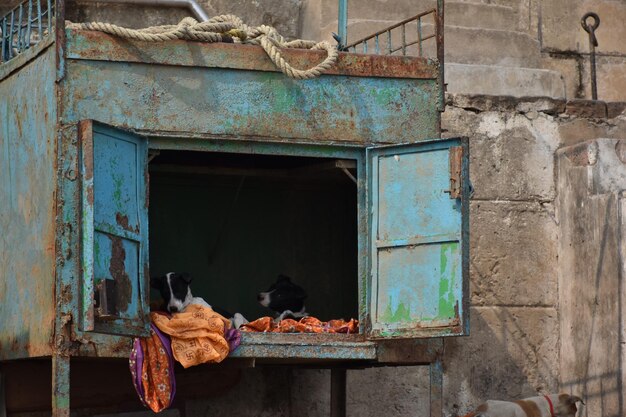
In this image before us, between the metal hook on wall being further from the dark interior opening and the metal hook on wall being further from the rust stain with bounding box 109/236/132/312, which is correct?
the rust stain with bounding box 109/236/132/312

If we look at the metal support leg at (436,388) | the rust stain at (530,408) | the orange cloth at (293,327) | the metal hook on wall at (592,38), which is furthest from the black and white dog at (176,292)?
the metal hook on wall at (592,38)

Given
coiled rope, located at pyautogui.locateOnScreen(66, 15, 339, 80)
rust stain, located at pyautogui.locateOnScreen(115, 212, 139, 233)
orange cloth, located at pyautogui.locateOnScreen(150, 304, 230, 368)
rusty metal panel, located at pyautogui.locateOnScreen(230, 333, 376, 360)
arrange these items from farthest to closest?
rusty metal panel, located at pyautogui.locateOnScreen(230, 333, 376, 360) → coiled rope, located at pyautogui.locateOnScreen(66, 15, 339, 80) → orange cloth, located at pyautogui.locateOnScreen(150, 304, 230, 368) → rust stain, located at pyautogui.locateOnScreen(115, 212, 139, 233)

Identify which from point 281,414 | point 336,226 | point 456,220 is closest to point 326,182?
point 336,226

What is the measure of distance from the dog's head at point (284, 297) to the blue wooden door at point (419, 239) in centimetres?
138

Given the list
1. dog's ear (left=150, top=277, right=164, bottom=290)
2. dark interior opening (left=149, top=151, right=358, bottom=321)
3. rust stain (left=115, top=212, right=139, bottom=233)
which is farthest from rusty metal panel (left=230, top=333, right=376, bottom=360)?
dark interior opening (left=149, top=151, right=358, bottom=321)

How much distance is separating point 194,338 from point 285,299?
70.1 inches

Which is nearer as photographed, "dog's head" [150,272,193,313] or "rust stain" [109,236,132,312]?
"rust stain" [109,236,132,312]

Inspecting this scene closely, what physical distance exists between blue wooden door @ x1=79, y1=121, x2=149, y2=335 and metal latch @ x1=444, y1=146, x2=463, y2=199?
1.91 meters

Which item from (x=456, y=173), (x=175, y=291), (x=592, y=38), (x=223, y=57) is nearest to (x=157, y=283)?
(x=175, y=291)

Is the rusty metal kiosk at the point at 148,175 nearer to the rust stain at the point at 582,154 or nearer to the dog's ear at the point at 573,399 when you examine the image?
the dog's ear at the point at 573,399

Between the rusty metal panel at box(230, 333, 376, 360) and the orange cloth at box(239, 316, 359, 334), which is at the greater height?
the orange cloth at box(239, 316, 359, 334)

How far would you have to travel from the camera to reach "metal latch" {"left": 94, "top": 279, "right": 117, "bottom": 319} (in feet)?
27.3

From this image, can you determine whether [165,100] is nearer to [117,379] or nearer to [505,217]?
[117,379]

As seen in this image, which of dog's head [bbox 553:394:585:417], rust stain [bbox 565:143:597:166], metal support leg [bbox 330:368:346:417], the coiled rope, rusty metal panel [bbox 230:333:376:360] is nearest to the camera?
the coiled rope
